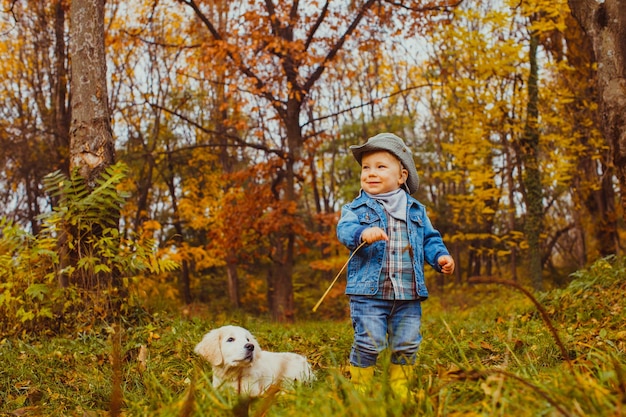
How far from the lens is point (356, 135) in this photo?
2120 cm

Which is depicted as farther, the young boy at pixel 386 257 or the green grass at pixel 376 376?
the young boy at pixel 386 257

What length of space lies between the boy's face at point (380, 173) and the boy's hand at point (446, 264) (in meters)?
0.59

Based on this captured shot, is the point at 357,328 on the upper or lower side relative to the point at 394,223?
lower

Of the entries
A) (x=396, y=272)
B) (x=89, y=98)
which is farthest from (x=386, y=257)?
(x=89, y=98)

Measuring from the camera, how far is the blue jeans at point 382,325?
3.35m

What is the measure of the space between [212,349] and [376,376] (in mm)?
1162

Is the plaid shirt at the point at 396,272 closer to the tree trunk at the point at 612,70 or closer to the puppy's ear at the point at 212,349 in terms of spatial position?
the puppy's ear at the point at 212,349

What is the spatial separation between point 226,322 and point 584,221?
38.5ft

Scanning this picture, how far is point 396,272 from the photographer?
3.41 m

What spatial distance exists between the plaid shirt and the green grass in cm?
38

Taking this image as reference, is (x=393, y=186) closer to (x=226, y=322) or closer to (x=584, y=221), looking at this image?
(x=226, y=322)

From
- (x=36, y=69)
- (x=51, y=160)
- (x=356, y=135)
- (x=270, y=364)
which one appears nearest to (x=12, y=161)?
(x=51, y=160)

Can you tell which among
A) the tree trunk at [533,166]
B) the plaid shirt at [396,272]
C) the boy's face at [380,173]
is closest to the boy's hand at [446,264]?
the plaid shirt at [396,272]

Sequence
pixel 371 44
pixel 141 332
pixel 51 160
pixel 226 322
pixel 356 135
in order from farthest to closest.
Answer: pixel 356 135
pixel 51 160
pixel 371 44
pixel 226 322
pixel 141 332
